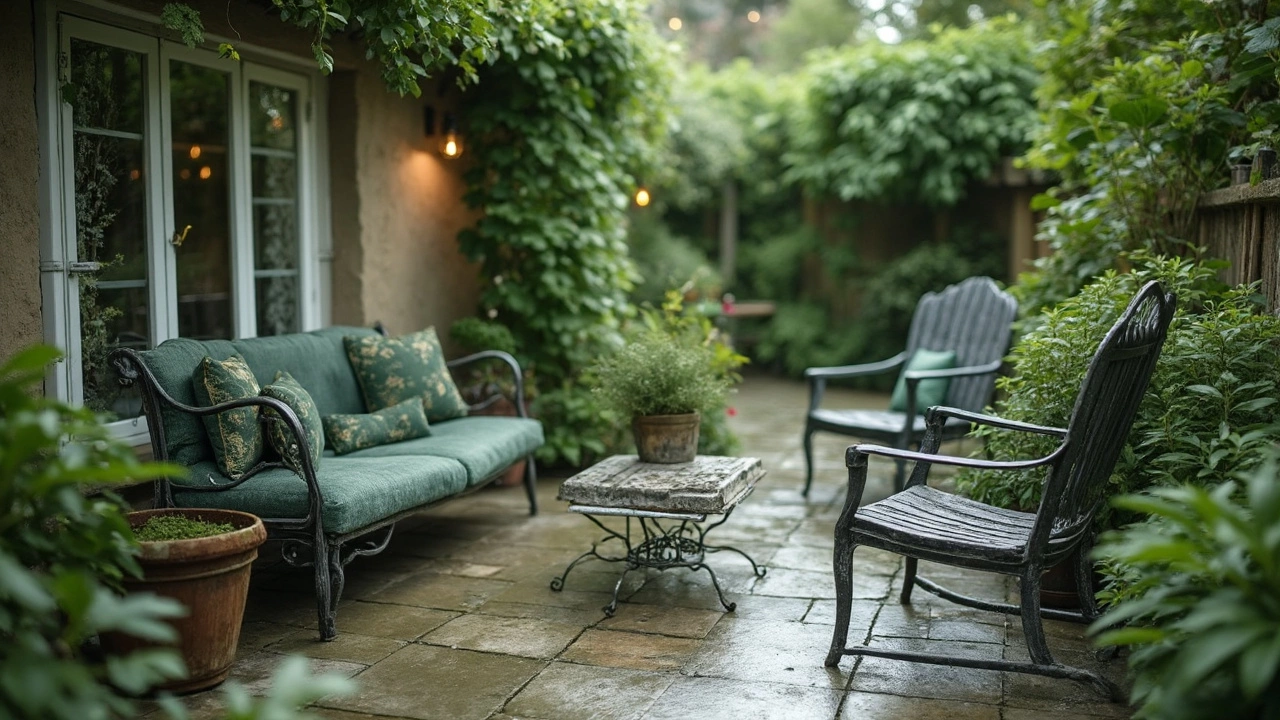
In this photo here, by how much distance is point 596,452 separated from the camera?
586 cm

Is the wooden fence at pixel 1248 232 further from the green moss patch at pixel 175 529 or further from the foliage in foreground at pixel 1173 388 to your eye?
the green moss patch at pixel 175 529

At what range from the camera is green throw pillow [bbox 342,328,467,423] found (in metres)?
4.47

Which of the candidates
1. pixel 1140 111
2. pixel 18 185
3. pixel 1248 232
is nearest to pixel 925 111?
pixel 1140 111

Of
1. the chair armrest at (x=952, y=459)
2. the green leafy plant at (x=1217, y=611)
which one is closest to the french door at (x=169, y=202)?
the chair armrest at (x=952, y=459)

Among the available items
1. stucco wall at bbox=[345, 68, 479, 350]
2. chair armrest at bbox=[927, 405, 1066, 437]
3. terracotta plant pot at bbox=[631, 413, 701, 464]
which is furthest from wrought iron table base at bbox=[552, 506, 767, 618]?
stucco wall at bbox=[345, 68, 479, 350]

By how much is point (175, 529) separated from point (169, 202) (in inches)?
71.7

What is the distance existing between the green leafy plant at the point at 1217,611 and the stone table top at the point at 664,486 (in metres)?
1.64

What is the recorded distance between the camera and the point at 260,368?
3969 mm

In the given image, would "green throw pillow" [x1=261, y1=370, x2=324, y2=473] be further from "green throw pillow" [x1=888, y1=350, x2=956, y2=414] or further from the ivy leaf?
the ivy leaf

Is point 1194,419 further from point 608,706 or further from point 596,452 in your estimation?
point 596,452

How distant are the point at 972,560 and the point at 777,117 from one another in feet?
25.9

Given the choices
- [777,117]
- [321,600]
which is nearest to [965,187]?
[777,117]

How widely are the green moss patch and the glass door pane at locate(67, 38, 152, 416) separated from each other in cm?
97

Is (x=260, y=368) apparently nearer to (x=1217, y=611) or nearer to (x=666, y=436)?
(x=666, y=436)
